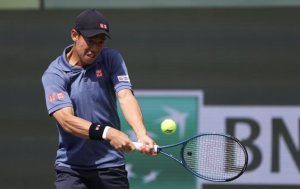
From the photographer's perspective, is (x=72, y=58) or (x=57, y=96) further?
(x=72, y=58)

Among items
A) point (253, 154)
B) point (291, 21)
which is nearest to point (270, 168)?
point (253, 154)

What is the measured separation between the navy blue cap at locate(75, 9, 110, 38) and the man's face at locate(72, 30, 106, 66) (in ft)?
0.08

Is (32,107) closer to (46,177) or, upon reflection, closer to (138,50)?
(46,177)

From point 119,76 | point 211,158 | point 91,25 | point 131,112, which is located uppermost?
point 91,25

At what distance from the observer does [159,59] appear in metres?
5.80

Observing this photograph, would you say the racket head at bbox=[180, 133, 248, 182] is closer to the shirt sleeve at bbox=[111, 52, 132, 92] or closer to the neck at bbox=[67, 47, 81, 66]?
the shirt sleeve at bbox=[111, 52, 132, 92]

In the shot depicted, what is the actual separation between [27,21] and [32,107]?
0.64 meters

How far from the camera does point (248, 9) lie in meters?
5.76

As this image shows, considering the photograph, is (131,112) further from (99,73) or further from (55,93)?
(55,93)

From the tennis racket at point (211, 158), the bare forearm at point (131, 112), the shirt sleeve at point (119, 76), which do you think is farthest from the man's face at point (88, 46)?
the tennis racket at point (211, 158)

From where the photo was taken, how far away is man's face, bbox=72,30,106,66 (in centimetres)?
383

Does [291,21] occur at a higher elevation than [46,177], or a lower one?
higher

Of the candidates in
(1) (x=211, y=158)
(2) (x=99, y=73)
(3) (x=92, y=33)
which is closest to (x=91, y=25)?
(3) (x=92, y=33)

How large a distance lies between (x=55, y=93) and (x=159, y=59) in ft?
6.66
